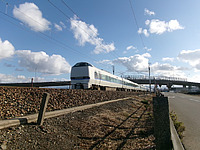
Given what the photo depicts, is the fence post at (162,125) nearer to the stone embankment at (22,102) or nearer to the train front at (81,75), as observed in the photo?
the stone embankment at (22,102)

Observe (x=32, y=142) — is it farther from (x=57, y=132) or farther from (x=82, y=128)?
(x=82, y=128)

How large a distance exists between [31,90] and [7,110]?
2.10 metres

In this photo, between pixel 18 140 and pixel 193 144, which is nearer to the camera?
pixel 18 140

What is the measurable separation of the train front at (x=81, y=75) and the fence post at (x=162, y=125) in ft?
41.5

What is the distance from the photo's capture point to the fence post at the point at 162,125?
2.51 metres

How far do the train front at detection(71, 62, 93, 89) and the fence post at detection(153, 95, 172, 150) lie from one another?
498 inches

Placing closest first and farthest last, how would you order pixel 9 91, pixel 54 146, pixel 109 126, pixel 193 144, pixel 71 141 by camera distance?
pixel 54 146 → pixel 71 141 → pixel 193 144 → pixel 109 126 → pixel 9 91

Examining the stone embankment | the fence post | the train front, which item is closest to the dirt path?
the fence post

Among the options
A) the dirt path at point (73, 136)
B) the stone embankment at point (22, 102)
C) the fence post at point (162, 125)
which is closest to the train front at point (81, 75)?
the stone embankment at point (22, 102)

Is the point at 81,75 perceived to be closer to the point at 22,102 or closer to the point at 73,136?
the point at 22,102

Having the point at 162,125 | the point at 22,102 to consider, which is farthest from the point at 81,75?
the point at 162,125

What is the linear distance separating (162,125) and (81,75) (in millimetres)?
13449

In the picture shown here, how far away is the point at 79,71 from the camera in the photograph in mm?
15992

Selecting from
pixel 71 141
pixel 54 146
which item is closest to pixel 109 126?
pixel 71 141
